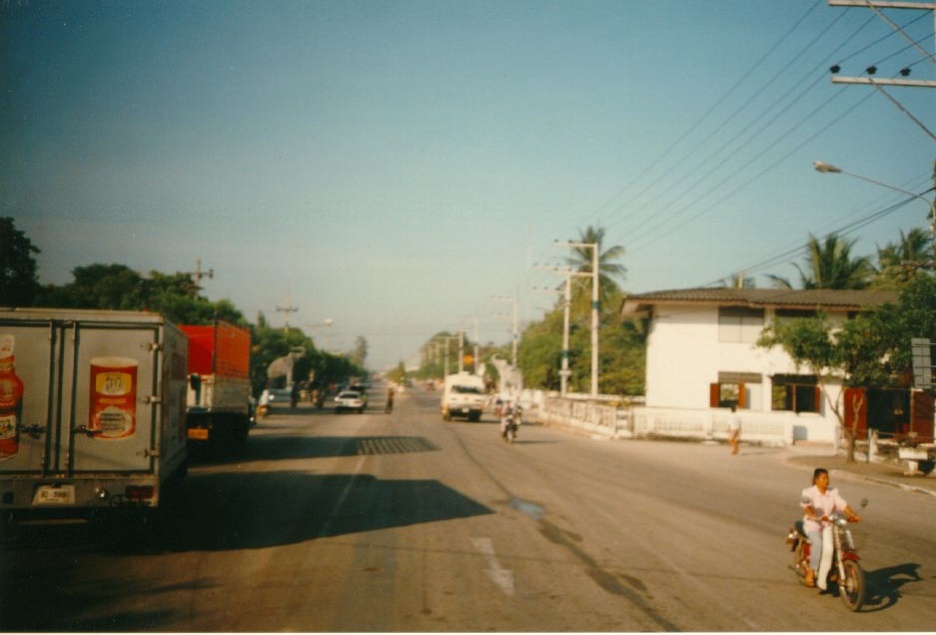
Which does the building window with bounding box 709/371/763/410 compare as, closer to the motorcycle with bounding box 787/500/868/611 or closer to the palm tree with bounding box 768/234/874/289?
the palm tree with bounding box 768/234/874/289

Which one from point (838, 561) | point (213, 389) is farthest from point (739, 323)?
point (838, 561)

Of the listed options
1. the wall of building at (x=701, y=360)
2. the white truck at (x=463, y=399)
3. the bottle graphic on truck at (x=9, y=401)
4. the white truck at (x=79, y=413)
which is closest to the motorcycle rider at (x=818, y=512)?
the white truck at (x=79, y=413)

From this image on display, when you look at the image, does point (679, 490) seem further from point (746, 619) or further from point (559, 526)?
point (746, 619)

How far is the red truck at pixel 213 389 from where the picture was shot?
66.2ft

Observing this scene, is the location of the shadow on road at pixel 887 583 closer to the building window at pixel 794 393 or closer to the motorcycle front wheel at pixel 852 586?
the motorcycle front wheel at pixel 852 586

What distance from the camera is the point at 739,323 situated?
37.9m

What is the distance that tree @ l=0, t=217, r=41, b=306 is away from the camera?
57.0ft

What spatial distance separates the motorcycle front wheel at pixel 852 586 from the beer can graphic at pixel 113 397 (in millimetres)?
8040

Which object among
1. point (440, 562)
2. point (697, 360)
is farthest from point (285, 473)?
point (697, 360)

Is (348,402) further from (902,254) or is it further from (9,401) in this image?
(9,401)

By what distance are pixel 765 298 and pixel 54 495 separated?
34.6 meters

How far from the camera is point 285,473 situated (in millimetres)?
18250

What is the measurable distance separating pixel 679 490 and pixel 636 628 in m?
11.0

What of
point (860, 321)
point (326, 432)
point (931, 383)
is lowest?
point (326, 432)
